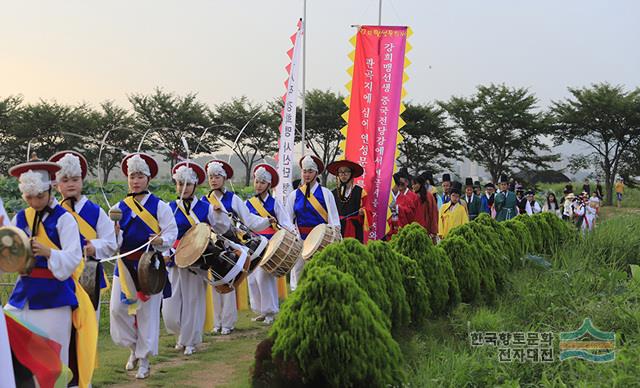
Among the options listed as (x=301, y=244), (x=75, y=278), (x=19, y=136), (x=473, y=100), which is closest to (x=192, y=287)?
(x=301, y=244)

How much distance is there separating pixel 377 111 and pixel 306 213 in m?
2.42

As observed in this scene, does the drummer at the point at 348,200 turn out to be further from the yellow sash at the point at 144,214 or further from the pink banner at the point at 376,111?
the yellow sash at the point at 144,214

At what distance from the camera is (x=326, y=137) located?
3525 cm

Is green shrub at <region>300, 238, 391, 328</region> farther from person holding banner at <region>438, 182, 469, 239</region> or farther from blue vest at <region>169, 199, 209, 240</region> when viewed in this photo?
person holding banner at <region>438, 182, 469, 239</region>

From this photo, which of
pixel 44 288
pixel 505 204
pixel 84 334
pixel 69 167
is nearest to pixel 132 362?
pixel 84 334

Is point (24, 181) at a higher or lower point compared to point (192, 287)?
higher

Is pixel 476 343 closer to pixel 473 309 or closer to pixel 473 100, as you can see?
pixel 473 309

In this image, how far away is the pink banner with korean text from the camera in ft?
33.4

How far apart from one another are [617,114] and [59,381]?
111 ft

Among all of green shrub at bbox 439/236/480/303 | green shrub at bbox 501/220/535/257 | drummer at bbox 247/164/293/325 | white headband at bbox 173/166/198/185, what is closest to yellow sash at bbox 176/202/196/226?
white headband at bbox 173/166/198/185

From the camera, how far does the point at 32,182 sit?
176 inches

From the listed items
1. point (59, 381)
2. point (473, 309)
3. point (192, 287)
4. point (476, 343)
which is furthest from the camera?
point (192, 287)

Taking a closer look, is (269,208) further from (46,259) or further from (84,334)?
(46,259)

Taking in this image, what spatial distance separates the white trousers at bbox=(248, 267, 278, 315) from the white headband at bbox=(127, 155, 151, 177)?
278 centimetres
